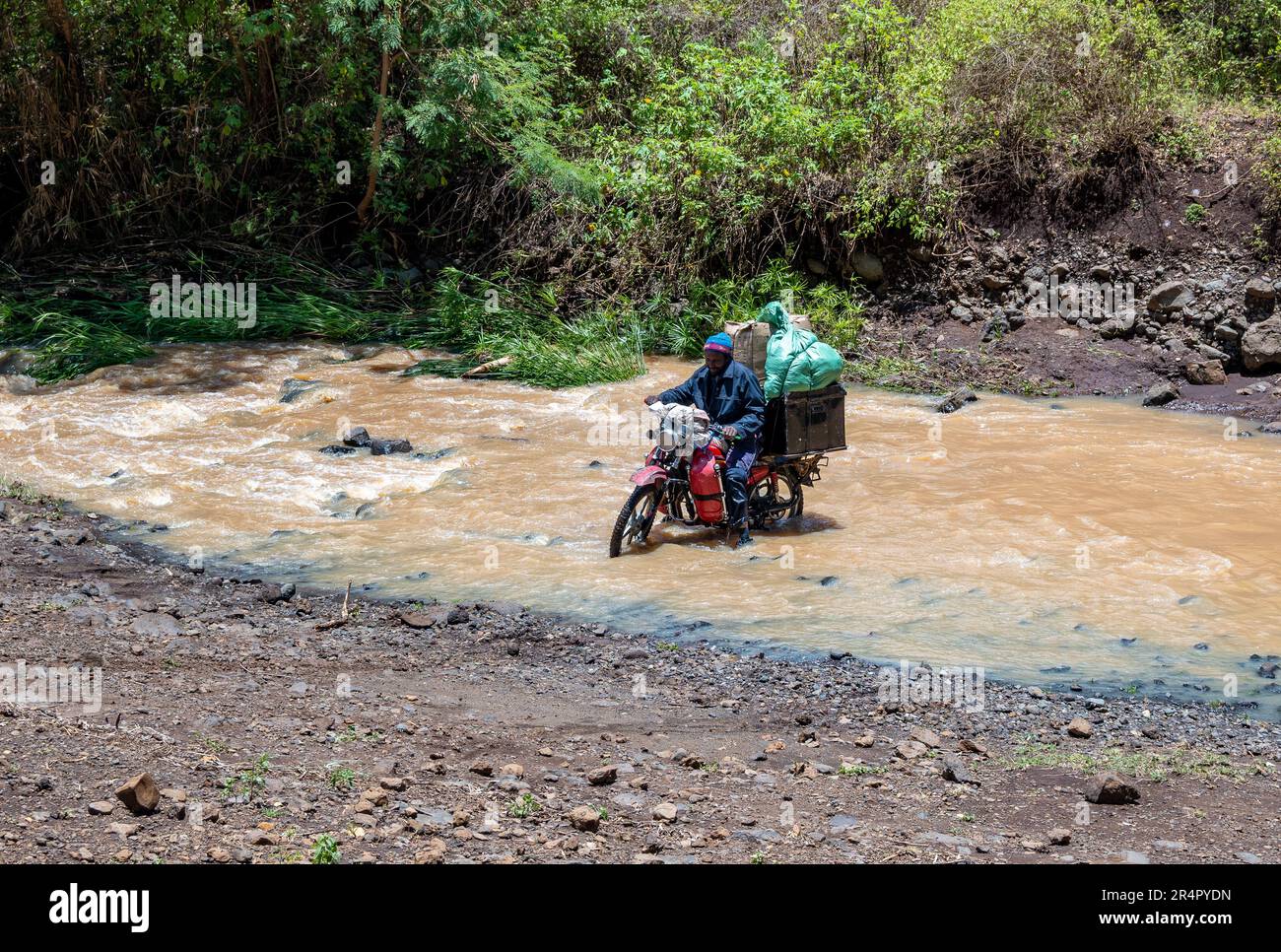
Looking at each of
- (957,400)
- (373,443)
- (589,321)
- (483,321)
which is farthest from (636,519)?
(483,321)

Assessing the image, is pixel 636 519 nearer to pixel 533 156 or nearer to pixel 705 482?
pixel 705 482

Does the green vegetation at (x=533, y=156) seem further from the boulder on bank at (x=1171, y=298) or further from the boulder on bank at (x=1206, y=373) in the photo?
the boulder on bank at (x=1206, y=373)

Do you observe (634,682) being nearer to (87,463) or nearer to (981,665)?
(981,665)

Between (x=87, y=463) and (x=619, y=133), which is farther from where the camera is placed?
(x=619, y=133)

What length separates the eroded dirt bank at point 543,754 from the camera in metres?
4.30

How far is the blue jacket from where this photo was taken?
8461 millimetres

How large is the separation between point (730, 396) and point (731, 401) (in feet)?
0.12

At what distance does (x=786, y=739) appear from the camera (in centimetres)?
555

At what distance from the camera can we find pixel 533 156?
15695mm

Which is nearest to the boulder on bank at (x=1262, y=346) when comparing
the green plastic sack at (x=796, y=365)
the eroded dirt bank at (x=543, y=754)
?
the green plastic sack at (x=796, y=365)

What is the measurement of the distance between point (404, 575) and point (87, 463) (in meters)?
4.16

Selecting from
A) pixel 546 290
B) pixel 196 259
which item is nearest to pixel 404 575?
pixel 546 290

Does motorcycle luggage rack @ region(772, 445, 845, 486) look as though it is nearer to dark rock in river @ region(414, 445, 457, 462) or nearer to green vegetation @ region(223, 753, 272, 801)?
dark rock in river @ region(414, 445, 457, 462)

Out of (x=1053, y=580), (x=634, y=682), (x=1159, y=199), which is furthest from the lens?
(x=1159, y=199)
